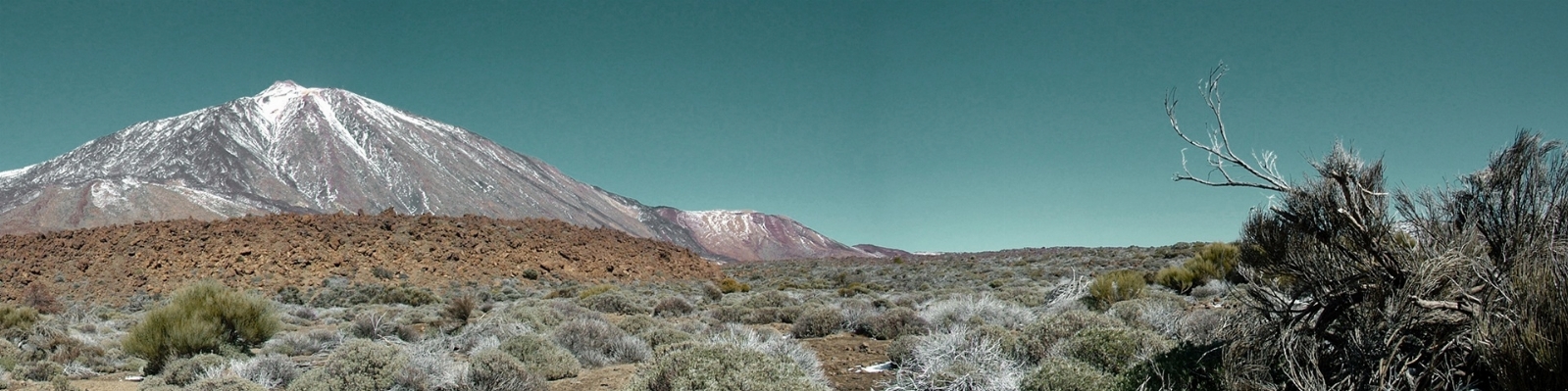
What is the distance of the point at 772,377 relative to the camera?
4.39m

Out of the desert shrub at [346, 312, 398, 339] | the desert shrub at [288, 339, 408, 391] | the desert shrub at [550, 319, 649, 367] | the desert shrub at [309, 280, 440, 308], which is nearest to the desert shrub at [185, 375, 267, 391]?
the desert shrub at [288, 339, 408, 391]

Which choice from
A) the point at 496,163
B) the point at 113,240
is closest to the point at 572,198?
the point at 496,163

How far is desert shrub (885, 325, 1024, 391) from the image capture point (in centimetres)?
468

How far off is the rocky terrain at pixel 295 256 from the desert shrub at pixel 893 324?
14557 mm

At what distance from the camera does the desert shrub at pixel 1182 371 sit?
4.26 meters

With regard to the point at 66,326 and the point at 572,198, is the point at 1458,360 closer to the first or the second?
the point at 66,326

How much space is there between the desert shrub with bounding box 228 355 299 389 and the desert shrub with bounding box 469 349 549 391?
2052 millimetres

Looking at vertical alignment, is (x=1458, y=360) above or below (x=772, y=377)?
above

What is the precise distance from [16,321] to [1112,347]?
41.6 feet

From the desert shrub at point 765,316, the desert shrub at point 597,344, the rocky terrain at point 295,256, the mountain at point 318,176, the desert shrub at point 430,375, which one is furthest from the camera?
the mountain at point 318,176

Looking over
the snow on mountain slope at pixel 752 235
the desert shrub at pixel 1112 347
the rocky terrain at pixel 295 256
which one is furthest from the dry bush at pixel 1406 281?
the snow on mountain slope at pixel 752 235

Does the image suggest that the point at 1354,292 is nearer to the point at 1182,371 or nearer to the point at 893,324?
the point at 1182,371

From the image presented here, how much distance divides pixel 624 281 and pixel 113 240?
1391cm

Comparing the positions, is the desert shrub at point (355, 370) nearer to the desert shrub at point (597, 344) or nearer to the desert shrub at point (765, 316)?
the desert shrub at point (597, 344)
